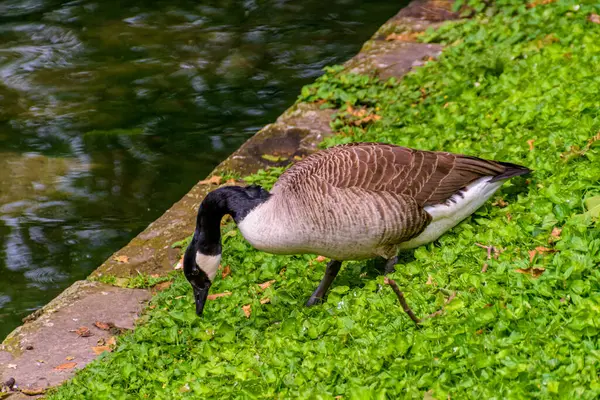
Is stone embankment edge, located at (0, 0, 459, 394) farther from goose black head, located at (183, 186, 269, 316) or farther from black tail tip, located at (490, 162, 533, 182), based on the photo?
black tail tip, located at (490, 162, 533, 182)

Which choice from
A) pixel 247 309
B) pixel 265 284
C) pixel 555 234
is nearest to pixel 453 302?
pixel 555 234

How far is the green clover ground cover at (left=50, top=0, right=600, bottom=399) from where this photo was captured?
4758 mm

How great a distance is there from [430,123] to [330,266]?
309 centimetres

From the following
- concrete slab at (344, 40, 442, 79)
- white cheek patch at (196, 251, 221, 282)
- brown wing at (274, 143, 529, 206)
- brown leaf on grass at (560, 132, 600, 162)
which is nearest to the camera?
brown wing at (274, 143, 529, 206)

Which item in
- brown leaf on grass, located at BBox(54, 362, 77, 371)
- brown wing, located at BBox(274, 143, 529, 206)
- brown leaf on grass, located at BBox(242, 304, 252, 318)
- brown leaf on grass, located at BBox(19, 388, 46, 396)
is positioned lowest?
brown leaf on grass, located at BBox(54, 362, 77, 371)

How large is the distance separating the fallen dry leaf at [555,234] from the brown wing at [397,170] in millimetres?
712

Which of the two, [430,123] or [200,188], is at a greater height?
[430,123]

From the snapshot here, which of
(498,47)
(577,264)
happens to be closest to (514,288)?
(577,264)

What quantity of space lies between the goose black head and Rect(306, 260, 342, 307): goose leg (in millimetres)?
775

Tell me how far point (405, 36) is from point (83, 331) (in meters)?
6.53

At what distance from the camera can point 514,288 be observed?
5348 millimetres

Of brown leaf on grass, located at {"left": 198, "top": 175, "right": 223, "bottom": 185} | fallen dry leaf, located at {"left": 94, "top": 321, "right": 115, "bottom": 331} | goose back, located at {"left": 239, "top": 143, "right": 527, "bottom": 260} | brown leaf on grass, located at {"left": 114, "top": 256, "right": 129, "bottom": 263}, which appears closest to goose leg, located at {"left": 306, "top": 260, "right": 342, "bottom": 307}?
goose back, located at {"left": 239, "top": 143, "right": 527, "bottom": 260}

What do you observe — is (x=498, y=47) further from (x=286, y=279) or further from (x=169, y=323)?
(x=169, y=323)

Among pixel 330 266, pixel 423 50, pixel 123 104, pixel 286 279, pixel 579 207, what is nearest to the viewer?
pixel 579 207
